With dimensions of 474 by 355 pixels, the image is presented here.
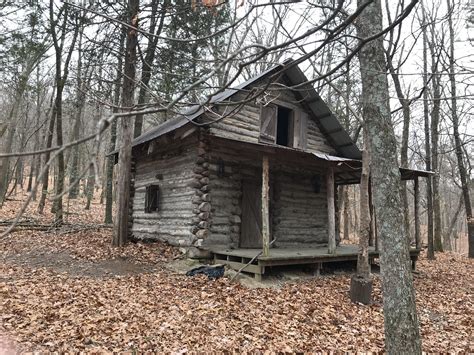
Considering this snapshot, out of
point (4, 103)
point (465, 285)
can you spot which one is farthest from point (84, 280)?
point (4, 103)

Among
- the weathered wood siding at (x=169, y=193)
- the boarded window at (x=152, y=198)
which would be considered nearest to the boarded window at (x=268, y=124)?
the weathered wood siding at (x=169, y=193)

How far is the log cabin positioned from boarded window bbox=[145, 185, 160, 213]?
0.03m

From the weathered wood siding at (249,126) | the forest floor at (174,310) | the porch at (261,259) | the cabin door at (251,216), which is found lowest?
the forest floor at (174,310)

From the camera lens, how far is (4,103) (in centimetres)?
2814

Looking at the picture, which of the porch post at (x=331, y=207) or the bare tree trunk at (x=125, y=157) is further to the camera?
the bare tree trunk at (x=125, y=157)

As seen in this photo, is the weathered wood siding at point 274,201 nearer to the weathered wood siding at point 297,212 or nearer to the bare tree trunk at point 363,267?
the weathered wood siding at point 297,212

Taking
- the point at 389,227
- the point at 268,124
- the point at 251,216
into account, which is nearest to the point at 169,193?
the point at 251,216

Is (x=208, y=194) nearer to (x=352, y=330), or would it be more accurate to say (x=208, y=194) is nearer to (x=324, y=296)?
(x=324, y=296)

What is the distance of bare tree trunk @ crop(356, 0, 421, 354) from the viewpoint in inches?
148

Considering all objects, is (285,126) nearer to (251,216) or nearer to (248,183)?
(248,183)

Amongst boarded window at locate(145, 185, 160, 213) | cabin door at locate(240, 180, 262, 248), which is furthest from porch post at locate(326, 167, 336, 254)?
boarded window at locate(145, 185, 160, 213)

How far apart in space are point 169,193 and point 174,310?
575 centimetres

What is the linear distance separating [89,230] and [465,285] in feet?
44.5

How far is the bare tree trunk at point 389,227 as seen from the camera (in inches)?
148
